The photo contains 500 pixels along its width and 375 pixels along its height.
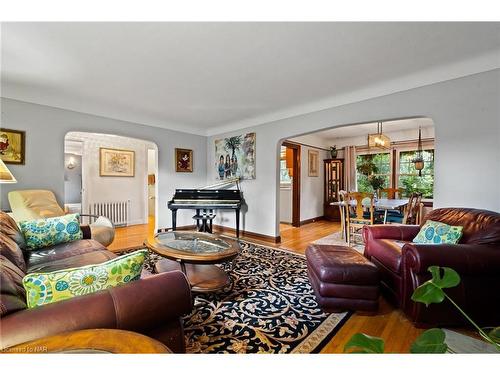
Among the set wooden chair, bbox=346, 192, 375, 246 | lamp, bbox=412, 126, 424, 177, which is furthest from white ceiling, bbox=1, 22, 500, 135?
lamp, bbox=412, 126, 424, 177

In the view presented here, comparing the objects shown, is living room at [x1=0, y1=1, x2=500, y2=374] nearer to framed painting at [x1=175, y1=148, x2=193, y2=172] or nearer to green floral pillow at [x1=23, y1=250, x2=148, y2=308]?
green floral pillow at [x1=23, y1=250, x2=148, y2=308]

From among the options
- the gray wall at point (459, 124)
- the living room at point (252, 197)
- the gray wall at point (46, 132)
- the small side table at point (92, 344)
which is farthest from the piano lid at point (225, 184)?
the small side table at point (92, 344)

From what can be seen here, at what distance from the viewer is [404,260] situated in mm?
1858

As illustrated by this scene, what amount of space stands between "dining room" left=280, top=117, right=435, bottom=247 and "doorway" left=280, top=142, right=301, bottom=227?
268 millimetres

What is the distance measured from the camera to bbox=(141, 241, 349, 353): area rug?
61.2 inches

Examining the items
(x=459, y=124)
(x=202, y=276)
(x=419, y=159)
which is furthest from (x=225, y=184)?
(x=419, y=159)

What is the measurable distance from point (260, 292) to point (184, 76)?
8.40 ft

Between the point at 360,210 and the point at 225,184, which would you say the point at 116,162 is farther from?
the point at 360,210

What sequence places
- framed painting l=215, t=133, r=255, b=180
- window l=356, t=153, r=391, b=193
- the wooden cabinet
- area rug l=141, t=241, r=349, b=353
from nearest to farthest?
area rug l=141, t=241, r=349, b=353 → framed painting l=215, t=133, r=255, b=180 → window l=356, t=153, r=391, b=193 → the wooden cabinet

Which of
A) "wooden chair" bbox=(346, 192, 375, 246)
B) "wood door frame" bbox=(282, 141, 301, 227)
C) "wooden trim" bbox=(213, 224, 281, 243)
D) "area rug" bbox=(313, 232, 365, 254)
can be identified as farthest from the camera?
"wood door frame" bbox=(282, 141, 301, 227)

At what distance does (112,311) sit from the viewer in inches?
35.5

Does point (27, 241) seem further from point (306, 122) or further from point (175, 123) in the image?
point (306, 122)
